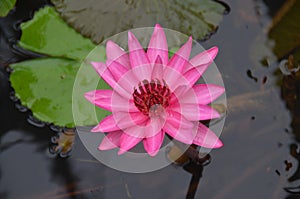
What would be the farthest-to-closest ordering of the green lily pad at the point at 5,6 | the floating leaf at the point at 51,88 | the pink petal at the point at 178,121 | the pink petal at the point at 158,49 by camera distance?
the green lily pad at the point at 5,6 → the floating leaf at the point at 51,88 → the pink petal at the point at 158,49 → the pink petal at the point at 178,121

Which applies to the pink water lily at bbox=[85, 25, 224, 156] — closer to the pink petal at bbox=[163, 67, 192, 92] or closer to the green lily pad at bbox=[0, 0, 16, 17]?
the pink petal at bbox=[163, 67, 192, 92]

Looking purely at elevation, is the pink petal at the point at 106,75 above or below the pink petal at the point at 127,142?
above

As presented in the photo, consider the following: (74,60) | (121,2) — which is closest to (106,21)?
(121,2)

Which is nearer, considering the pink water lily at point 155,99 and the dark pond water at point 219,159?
the pink water lily at point 155,99

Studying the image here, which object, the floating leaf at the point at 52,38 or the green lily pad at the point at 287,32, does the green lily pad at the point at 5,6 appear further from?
the green lily pad at the point at 287,32

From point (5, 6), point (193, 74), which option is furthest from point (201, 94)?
point (5, 6)

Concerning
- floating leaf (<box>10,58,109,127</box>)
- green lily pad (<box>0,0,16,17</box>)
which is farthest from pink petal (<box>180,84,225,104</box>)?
green lily pad (<box>0,0,16,17</box>)

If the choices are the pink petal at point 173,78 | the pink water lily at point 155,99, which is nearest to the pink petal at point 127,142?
the pink water lily at point 155,99

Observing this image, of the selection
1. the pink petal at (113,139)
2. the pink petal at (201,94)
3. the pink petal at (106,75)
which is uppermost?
the pink petal at (201,94)

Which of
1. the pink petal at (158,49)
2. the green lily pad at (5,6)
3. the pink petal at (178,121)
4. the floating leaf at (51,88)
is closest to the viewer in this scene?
the pink petal at (178,121)
